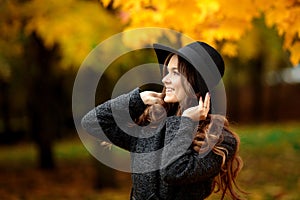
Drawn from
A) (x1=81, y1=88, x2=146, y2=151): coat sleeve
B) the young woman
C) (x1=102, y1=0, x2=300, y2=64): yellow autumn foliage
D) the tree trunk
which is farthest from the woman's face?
the tree trunk

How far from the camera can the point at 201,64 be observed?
8.11 ft

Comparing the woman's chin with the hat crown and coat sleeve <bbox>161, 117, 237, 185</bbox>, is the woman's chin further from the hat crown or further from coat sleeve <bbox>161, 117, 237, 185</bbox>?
the hat crown

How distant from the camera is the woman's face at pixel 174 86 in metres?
2.52

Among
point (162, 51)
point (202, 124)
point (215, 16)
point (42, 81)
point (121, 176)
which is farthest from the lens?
point (42, 81)

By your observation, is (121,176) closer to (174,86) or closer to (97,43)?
(97,43)

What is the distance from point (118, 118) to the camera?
2.73 m

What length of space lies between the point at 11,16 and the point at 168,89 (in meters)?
4.56

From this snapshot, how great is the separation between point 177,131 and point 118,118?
0.43 metres

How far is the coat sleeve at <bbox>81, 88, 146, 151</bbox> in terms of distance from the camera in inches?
107

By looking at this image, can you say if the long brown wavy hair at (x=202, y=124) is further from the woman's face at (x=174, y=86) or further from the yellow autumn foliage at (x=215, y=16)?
the yellow autumn foliage at (x=215, y=16)

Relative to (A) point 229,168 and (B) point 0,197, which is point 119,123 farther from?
(B) point 0,197

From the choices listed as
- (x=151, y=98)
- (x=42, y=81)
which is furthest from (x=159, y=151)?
(x=42, y=81)

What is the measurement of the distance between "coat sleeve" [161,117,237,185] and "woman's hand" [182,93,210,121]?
32mm

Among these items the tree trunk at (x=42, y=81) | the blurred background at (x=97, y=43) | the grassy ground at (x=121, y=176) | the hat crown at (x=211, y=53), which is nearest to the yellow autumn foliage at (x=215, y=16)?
the blurred background at (x=97, y=43)
